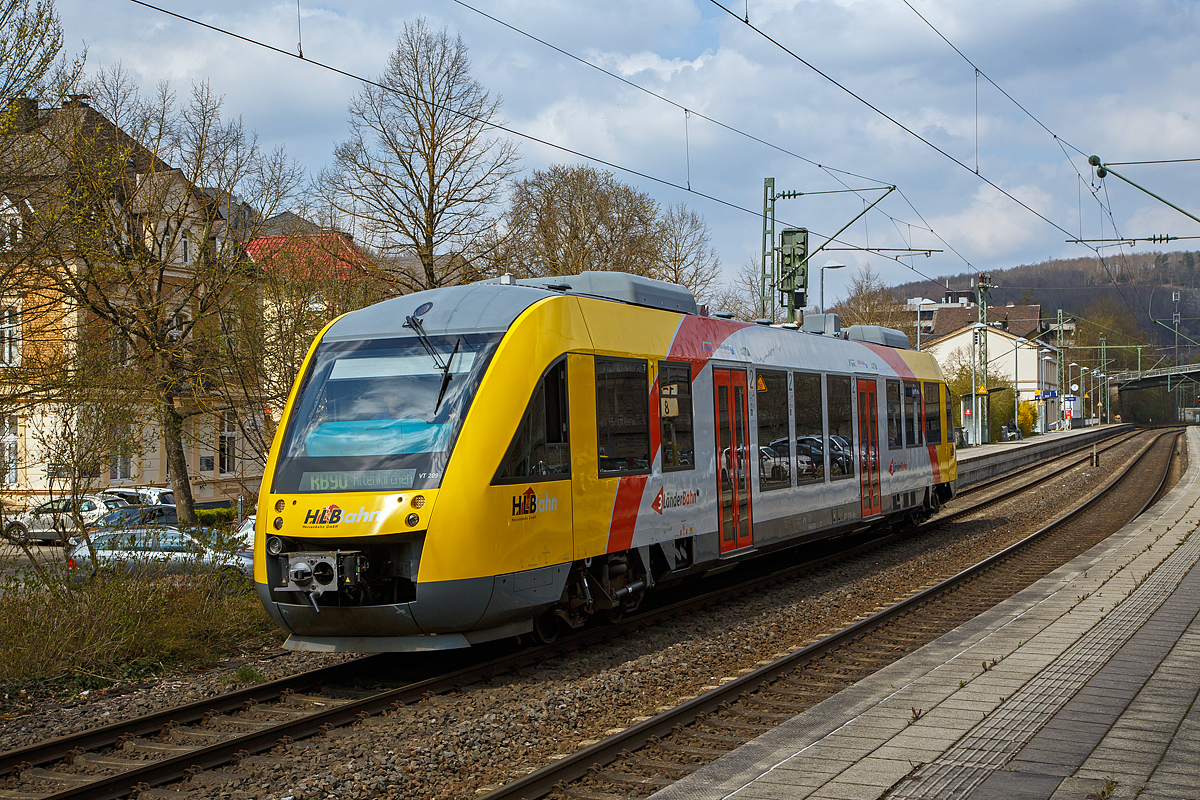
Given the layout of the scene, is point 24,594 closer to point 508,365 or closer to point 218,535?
point 218,535

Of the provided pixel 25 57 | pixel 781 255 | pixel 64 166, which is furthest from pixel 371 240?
pixel 25 57

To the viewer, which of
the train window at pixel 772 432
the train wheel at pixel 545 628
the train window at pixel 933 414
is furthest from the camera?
the train window at pixel 933 414

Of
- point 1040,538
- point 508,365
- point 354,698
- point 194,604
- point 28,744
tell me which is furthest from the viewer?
point 1040,538

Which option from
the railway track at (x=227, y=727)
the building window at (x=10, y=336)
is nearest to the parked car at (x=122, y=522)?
the railway track at (x=227, y=727)

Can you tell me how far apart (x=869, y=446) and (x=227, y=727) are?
11.3 meters

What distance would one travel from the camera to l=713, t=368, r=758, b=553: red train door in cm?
1167

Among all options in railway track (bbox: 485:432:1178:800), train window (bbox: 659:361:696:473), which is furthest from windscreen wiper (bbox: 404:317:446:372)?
railway track (bbox: 485:432:1178:800)

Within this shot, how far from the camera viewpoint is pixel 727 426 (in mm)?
11883

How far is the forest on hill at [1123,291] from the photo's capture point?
108 metres

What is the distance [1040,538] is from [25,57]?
652 inches

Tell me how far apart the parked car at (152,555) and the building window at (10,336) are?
400cm

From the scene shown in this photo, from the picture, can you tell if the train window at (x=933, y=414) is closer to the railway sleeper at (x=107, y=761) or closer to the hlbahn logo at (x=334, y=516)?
the hlbahn logo at (x=334, y=516)

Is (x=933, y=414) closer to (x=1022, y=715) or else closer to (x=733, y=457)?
(x=733, y=457)

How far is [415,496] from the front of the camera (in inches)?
310
